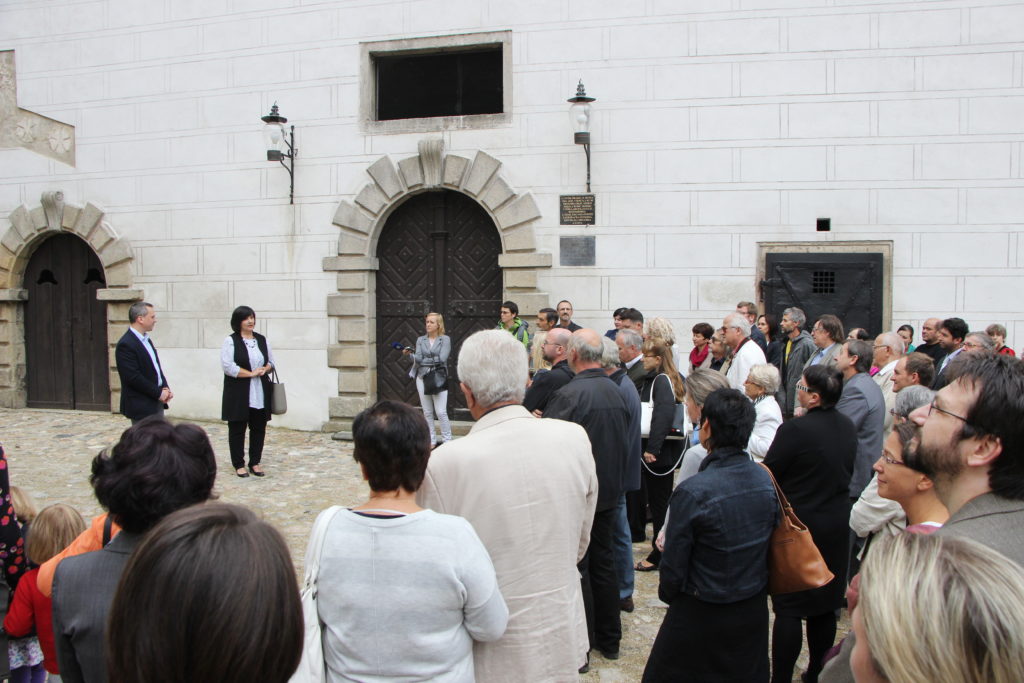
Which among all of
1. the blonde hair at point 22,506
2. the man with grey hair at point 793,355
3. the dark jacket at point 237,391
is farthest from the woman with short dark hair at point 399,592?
the dark jacket at point 237,391

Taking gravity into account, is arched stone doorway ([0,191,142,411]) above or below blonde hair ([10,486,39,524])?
above

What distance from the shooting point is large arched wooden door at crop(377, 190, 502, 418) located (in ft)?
33.5

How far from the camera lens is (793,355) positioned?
24.9 feet

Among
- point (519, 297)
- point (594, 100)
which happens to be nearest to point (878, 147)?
point (594, 100)

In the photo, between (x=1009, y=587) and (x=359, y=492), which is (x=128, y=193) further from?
(x=1009, y=587)

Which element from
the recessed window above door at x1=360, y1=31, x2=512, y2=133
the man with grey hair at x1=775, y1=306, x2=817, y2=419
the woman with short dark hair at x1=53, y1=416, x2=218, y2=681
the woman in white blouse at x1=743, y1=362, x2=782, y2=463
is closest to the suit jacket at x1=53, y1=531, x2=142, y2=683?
the woman with short dark hair at x1=53, y1=416, x2=218, y2=681

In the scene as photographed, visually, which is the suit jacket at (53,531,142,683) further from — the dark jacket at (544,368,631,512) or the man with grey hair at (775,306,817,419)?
the man with grey hair at (775,306,817,419)

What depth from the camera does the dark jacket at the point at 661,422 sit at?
210 inches

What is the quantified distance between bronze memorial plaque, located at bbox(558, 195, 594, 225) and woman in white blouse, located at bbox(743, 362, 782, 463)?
5130 mm

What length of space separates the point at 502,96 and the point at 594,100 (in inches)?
52.4

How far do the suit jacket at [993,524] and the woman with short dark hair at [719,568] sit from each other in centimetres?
118

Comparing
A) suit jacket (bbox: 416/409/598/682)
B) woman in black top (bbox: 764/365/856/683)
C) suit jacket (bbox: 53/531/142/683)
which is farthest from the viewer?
woman in black top (bbox: 764/365/856/683)

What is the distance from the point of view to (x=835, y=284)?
29.3 ft

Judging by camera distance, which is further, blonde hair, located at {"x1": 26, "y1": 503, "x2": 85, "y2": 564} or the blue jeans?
the blue jeans
